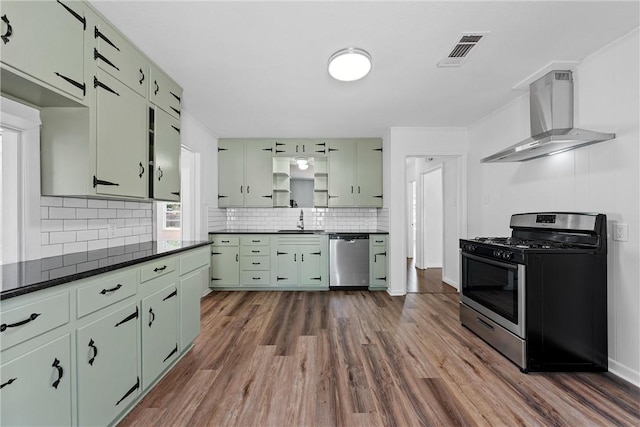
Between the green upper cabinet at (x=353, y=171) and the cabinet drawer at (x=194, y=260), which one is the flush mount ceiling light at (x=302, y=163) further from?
the cabinet drawer at (x=194, y=260)

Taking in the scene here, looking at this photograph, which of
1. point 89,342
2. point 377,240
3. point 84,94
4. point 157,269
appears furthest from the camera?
point 377,240

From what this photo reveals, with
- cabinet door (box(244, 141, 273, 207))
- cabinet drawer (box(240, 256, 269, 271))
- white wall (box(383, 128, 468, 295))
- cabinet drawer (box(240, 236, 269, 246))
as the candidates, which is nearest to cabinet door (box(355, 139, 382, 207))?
white wall (box(383, 128, 468, 295))

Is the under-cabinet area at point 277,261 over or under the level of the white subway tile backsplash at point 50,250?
under

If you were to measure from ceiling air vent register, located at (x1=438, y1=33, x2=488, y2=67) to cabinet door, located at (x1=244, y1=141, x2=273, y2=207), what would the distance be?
3081mm

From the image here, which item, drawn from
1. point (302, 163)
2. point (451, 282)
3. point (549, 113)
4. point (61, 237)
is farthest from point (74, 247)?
point (451, 282)

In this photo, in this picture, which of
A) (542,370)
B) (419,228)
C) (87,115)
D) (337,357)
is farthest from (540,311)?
(419,228)

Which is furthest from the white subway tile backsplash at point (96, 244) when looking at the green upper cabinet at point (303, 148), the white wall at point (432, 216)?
the white wall at point (432, 216)

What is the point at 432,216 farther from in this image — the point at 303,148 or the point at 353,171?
the point at 303,148

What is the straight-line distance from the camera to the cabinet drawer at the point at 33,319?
40.1 inches

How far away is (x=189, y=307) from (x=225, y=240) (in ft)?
7.17

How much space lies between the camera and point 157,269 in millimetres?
1940

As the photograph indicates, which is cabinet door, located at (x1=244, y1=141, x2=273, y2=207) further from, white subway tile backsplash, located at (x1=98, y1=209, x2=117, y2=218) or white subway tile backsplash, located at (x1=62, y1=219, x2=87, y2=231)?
white subway tile backsplash, located at (x1=62, y1=219, x2=87, y2=231)

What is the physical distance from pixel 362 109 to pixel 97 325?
3175 millimetres

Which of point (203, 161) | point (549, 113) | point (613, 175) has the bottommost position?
point (613, 175)
